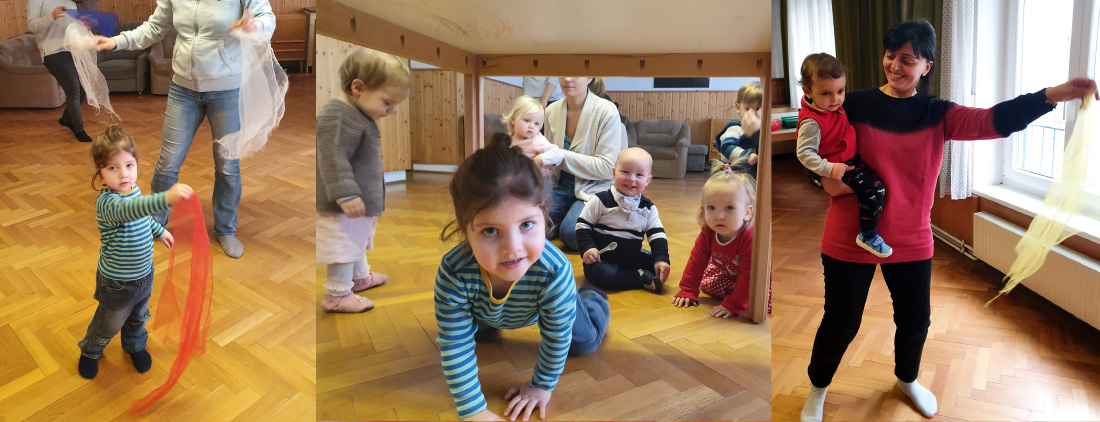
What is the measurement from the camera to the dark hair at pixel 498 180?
108 centimetres

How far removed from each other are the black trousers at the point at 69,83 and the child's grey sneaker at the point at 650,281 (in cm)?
136

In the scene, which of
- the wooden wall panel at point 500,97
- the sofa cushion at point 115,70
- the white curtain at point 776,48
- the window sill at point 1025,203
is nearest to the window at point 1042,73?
the window sill at point 1025,203

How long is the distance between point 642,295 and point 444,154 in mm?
432

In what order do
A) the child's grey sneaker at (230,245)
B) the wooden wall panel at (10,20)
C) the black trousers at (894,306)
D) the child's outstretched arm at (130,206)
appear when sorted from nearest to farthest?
1. the black trousers at (894,306)
2. the child's outstretched arm at (130,206)
3. the wooden wall panel at (10,20)
4. the child's grey sneaker at (230,245)

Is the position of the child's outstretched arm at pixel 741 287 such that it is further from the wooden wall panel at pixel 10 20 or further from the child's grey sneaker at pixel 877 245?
the wooden wall panel at pixel 10 20

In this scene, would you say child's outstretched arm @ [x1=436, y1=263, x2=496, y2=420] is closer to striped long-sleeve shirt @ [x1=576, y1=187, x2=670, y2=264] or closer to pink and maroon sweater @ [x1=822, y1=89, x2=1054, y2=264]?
striped long-sleeve shirt @ [x1=576, y1=187, x2=670, y2=264]

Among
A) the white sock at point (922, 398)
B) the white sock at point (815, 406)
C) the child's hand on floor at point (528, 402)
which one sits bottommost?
the white sock at point (815, 406)

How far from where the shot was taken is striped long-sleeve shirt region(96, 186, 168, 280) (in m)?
1.54

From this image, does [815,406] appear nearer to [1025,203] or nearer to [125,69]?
[1025,203]

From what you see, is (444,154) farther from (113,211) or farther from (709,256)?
(113,211)

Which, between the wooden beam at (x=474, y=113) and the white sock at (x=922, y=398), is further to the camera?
the white sock at (x=922, y=398)

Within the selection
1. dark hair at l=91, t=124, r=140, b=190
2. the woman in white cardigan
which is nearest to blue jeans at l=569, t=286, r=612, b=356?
the woman in white cardigan

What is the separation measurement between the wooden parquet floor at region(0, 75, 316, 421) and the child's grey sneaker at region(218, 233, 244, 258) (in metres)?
0.02

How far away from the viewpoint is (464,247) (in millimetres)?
1171
